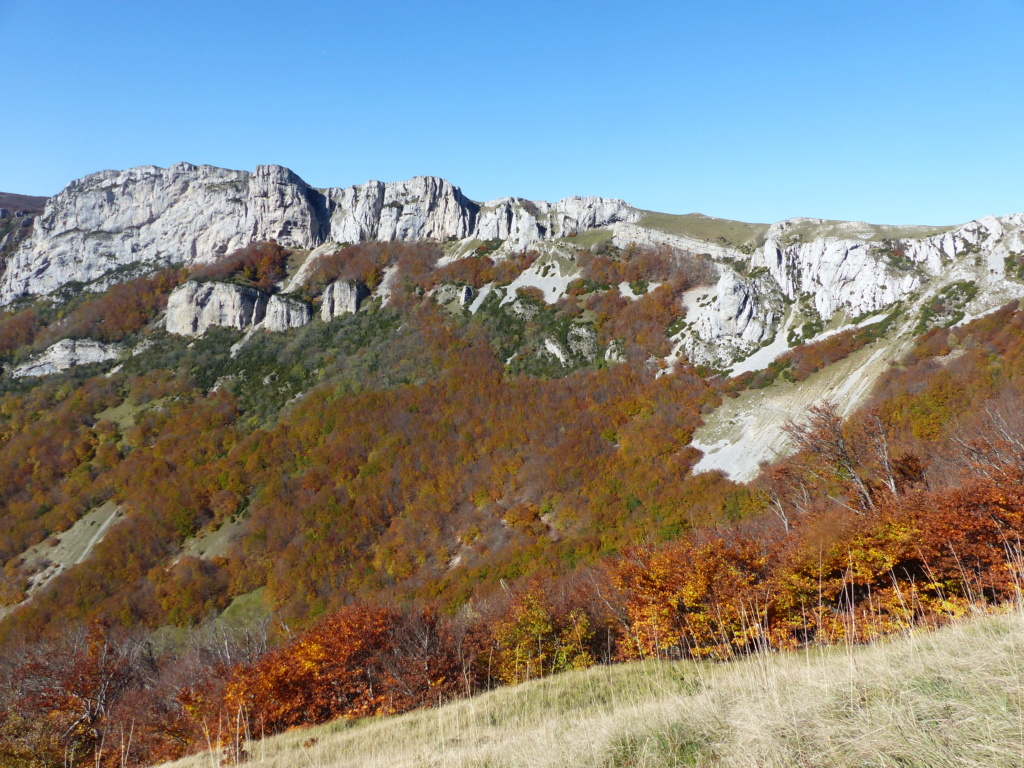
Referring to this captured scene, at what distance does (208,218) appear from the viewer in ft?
413

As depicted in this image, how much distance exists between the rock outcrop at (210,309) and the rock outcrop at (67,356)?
11829 mm

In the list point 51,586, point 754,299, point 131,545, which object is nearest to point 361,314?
point 131,545

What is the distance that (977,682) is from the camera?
3301mm

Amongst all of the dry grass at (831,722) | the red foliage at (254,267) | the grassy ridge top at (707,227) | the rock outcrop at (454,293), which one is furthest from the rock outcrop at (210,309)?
the dry grass at (831,722)

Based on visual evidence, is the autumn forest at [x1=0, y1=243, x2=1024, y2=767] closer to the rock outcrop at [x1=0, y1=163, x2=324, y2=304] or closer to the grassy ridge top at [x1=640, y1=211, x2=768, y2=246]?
the grassy ridge top at [x1=640, y1=211, x2=768, y2=246]

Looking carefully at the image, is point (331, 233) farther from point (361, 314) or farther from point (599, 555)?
point (599, 555)

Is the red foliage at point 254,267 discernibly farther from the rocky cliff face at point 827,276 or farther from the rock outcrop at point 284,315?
the rocky cliff face at point 827,276

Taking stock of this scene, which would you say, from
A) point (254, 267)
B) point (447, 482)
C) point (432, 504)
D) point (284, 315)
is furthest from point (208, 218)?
point (432, 504)

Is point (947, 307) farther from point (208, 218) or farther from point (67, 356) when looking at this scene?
point (208, 218)

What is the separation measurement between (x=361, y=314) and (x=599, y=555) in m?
75.3

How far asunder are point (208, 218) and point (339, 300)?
53.8m

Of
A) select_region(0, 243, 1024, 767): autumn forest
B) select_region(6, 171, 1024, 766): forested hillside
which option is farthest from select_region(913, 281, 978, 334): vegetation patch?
select_region(0, 243, 1024, 767): autumn forest

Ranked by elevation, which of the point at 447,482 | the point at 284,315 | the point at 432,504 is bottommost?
the point at 432,504

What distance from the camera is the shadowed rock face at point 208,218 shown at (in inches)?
4737
